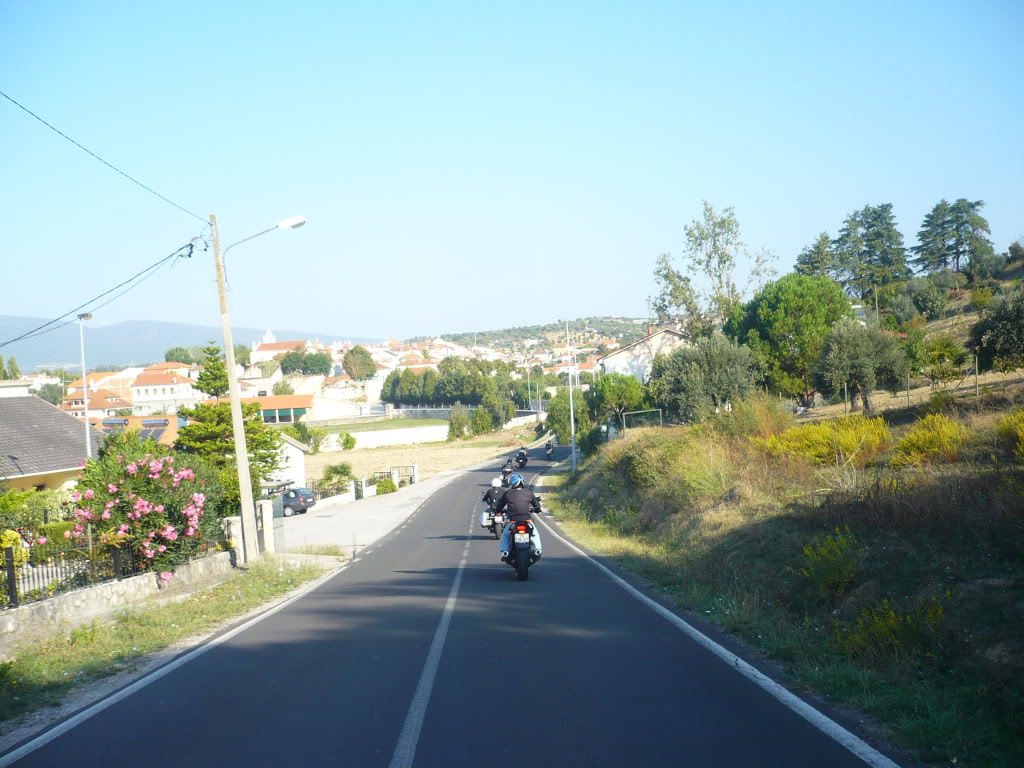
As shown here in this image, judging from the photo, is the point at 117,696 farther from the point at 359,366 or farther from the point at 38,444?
the point at 359,366

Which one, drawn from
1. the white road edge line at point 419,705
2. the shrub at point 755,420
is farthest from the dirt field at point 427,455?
the white road edge line at point 419,705

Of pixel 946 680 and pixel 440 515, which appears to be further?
pixel 440 515

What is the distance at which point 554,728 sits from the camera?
5883 millimetres

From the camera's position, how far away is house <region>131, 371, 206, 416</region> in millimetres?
119650

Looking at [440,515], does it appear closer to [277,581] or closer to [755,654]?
[277,581]

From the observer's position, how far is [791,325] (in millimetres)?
50719

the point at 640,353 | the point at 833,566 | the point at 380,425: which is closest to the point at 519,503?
the point at 833,566

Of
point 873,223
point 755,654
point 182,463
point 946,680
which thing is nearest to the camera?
point 946,680

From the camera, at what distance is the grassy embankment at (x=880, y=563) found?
19.7 ft

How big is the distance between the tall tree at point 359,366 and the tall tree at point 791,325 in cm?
14335

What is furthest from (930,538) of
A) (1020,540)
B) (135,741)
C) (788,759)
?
(135,741)

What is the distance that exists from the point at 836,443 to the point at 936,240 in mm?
79567

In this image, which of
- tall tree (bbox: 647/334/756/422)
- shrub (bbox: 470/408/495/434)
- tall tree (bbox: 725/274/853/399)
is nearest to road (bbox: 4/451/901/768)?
tall tree (bbox: 647/334/756/422)

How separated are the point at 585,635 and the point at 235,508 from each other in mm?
15691
